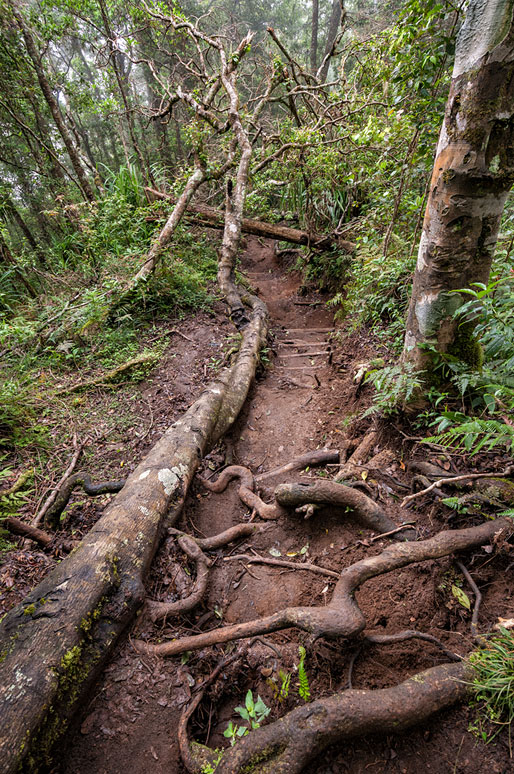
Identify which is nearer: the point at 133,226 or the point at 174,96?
the point at 133,226

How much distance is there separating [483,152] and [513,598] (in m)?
2.44

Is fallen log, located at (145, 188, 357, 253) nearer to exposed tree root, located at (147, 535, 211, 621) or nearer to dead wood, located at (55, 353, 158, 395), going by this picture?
dead wood, located at (55, 353, 158, 395)

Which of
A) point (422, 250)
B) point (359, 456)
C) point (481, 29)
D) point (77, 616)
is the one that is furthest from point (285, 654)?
point (481, 29)

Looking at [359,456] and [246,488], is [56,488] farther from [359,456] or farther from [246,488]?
[359,456]

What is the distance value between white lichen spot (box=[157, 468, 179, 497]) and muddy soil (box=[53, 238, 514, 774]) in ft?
1.12

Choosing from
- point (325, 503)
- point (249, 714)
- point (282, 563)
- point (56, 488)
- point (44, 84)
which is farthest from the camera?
point (44, 84)

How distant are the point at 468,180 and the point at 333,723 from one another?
9.51 feet

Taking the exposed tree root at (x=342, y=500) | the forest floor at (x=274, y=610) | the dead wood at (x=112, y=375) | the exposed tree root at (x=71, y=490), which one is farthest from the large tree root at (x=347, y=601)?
the dead wood at (x=112, y=375)

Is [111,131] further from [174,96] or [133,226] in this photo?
[133,226]

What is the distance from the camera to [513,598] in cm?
174

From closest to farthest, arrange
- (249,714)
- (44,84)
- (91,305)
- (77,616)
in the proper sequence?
(249,714)
(77,616)
(91,305)
(44,84)

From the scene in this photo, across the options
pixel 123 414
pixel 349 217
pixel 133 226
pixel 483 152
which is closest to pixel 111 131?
pixel 133 226

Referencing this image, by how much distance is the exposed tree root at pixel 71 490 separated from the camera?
277 centimetres

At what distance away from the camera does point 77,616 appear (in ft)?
6.13
